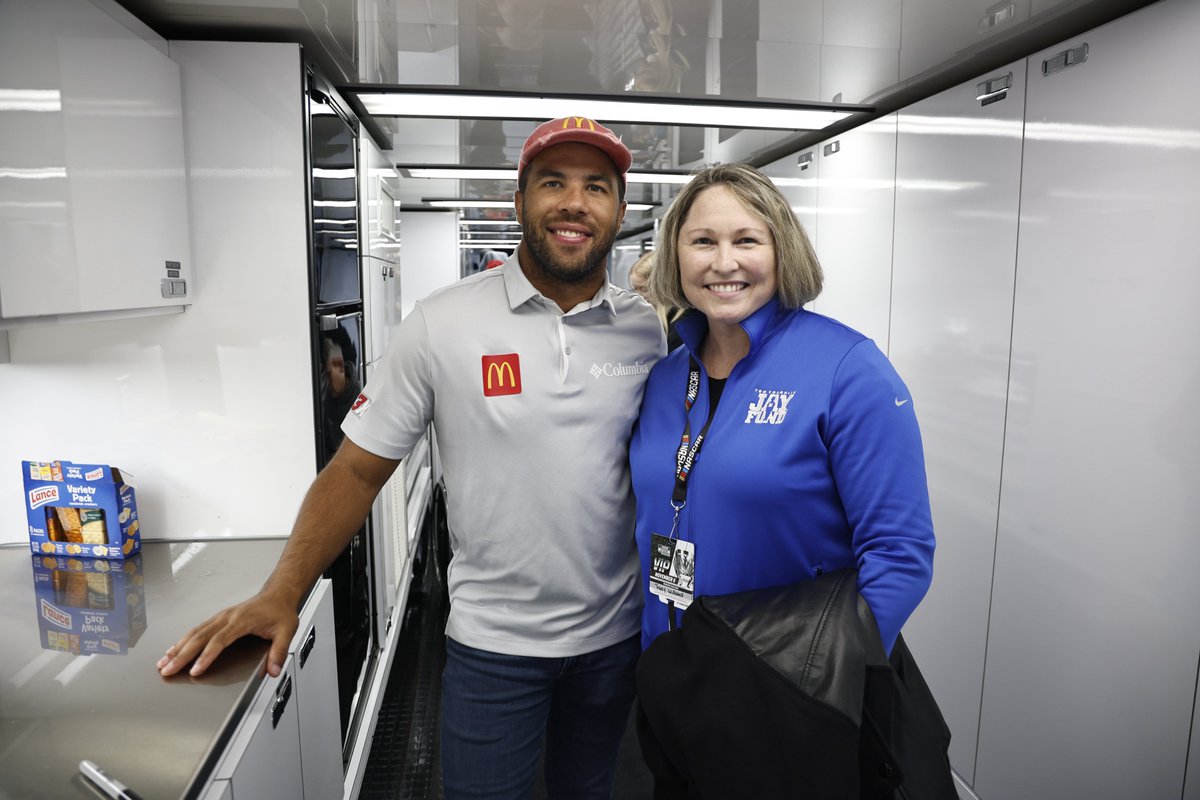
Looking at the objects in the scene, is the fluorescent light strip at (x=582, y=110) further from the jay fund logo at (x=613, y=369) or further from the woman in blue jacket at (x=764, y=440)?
the jay fund logo at (x=613, y=369)

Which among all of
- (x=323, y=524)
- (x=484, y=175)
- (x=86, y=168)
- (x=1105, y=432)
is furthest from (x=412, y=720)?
(x=484, y=175)

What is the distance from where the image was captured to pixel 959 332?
2479 millimetres

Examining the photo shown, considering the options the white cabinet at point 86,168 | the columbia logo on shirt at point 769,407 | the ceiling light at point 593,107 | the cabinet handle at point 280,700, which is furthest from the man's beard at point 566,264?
the ceiling light at point 593,107

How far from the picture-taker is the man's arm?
139 centimetres

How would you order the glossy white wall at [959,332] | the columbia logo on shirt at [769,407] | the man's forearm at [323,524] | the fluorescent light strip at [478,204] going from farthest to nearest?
the fluorescent light strip at [478,204], the glossy white wall at [959,332], the man's forearm at [323,524], the columbia logo on shirt at [769,407]

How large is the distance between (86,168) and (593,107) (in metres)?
1.69

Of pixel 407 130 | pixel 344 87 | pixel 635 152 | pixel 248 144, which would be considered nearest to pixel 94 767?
pixel 248 144

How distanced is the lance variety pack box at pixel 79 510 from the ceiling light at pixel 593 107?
1.50m

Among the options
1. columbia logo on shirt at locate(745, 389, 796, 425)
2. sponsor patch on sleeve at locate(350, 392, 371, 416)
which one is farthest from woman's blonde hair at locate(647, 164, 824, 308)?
sponsor patch on sleeve at locate(350, 392, 371, 416)

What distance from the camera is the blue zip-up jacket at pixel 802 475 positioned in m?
1.27

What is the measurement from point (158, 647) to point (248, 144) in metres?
1.35

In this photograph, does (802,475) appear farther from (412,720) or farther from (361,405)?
(412,720)

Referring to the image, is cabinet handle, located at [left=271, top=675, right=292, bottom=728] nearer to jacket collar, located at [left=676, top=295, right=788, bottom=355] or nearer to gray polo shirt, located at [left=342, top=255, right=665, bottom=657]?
gray polo shirt, located at [left=342, top=255, right=665, bottom=657]

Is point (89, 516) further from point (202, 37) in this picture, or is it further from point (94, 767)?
point (202, 37)
